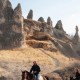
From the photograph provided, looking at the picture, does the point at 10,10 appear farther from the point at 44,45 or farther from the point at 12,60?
the point at 12,60

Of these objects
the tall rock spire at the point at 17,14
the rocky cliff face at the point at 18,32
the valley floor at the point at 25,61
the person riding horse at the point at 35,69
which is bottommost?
the valley floor at the point at 25,61

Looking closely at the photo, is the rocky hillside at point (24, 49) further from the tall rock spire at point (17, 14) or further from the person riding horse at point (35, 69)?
the person riding horse at point (35, 69)

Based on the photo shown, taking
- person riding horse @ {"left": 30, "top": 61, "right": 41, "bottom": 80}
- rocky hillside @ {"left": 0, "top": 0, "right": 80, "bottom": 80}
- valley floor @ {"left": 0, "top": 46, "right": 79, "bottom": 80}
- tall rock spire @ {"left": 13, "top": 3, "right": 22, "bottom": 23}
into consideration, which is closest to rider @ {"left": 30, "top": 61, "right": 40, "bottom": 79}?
person riding horse @ {"left": 30, "top": 61, "right": 41, "bottom": 80}

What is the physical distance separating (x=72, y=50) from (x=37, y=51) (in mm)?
17672

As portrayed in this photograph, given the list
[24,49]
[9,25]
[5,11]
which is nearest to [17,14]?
[5,11]

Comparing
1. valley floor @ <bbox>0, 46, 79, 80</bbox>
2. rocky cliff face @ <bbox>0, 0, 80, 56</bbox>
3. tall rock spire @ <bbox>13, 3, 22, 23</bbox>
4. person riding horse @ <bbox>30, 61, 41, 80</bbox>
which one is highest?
tall rock spire @ <bbox>13, 3, 22, 23</bbox>

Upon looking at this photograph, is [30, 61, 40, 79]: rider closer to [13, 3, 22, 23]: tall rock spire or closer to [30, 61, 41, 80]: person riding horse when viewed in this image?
[30, 61, 41, 80]: person riding horse

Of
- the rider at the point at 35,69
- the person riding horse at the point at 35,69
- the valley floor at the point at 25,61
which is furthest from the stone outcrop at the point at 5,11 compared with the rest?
the rider at the point at 35,69

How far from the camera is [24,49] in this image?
57.6 m

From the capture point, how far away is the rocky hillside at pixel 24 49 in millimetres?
45444

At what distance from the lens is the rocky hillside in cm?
4544

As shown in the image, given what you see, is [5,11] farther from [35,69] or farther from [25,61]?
[35,69]

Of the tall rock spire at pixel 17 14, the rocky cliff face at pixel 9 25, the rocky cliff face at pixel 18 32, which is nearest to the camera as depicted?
the rocky cliff face at pixel 9 25

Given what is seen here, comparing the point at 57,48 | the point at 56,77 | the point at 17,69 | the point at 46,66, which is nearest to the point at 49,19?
the point at 57,48
